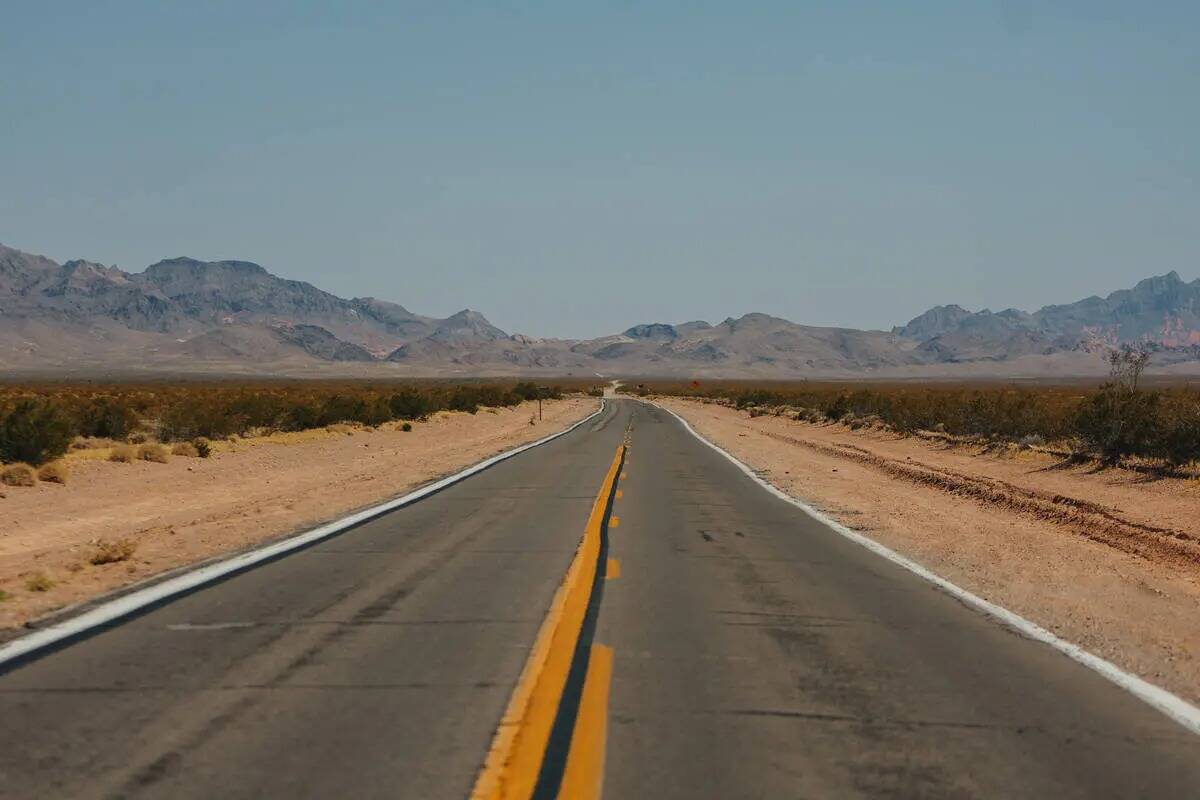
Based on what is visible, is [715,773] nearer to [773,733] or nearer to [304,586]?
[773,733]

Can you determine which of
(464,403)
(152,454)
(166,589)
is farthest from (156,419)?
(464,403)

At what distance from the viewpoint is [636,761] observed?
536 cm

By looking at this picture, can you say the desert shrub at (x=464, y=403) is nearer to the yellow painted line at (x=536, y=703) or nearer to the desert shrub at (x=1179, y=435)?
the desert shrub at (x=1179, y=435)

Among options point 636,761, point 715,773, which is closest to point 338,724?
point 636,761

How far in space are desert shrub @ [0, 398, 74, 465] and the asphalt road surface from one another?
614 inches

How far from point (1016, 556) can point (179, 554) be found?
1007 centimetres

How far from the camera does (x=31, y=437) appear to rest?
23.8m

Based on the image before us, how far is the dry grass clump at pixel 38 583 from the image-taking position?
984 cm

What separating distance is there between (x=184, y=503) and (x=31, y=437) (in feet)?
21.0

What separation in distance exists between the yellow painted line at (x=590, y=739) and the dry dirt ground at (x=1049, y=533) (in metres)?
3.78

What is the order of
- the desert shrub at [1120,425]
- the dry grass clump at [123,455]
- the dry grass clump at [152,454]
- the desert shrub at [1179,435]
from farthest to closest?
1. the dry grass clump at [152,454]
2. the dry grass clump at [123,455]
3. the desert shrub at [1120,425]
4. the desert shrub at [1179,435]

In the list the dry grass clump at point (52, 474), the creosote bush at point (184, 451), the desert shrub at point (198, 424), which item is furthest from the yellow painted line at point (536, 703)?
the desert shrub at point (198, 424)

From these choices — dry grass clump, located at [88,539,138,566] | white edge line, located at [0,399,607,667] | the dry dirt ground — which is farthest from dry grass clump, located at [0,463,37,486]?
the dry dirt ground

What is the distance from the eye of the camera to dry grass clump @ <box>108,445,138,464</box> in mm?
26281
